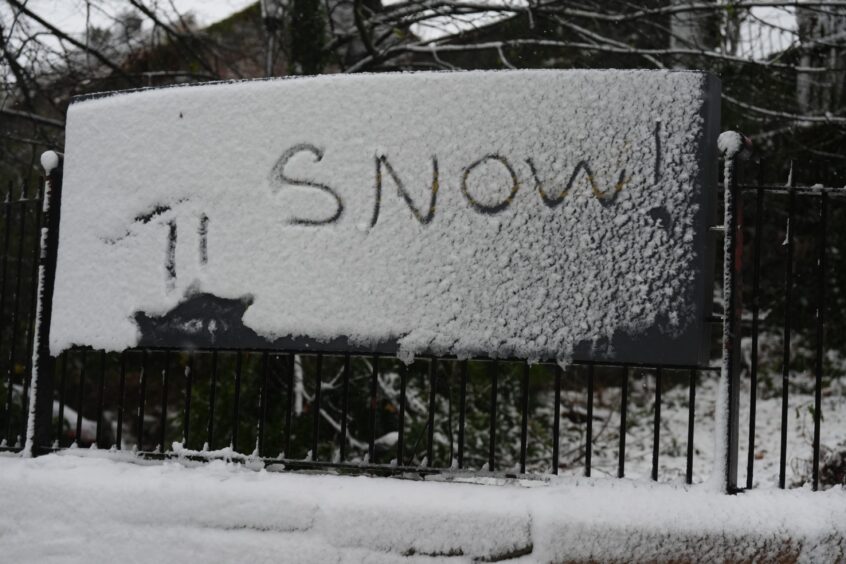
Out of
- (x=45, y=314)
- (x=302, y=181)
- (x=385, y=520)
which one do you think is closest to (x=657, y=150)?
(x=302, y=181)

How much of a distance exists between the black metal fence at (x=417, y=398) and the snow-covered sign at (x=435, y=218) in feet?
0.67

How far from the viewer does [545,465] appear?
668 cm

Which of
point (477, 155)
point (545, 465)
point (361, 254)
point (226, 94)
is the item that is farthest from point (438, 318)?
point (545, 465)

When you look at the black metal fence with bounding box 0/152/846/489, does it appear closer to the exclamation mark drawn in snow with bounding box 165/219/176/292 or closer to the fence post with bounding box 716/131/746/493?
the fence post with bounding box 716/131/746/493

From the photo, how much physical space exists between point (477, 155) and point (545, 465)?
14.4 ft

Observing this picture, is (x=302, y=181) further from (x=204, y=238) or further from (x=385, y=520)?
(x=385, y=520)

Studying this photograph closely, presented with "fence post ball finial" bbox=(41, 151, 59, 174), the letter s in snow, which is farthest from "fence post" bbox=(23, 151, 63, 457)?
the letter s in snow

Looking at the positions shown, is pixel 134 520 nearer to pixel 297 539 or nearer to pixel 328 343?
pixel 297 539

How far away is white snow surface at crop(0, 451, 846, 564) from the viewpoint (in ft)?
8.61

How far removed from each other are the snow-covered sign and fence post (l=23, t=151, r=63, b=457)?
0.51m

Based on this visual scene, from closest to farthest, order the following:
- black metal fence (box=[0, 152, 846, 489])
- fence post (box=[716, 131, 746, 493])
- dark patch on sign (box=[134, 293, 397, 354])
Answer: fence post (box=[716, 131, 746, 493]), dark patch on sign (box=[134, 293, 397, 354]), black metal fence (box=[0, 152, 846, 489])

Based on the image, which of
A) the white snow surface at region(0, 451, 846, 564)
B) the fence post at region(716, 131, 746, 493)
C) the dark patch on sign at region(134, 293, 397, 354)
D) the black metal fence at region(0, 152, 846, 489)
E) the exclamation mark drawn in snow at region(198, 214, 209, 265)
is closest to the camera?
the white snow surface at region(0, 451, 846, 564)

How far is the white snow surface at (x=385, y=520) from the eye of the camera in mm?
2625

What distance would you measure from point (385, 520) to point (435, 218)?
116 cm
